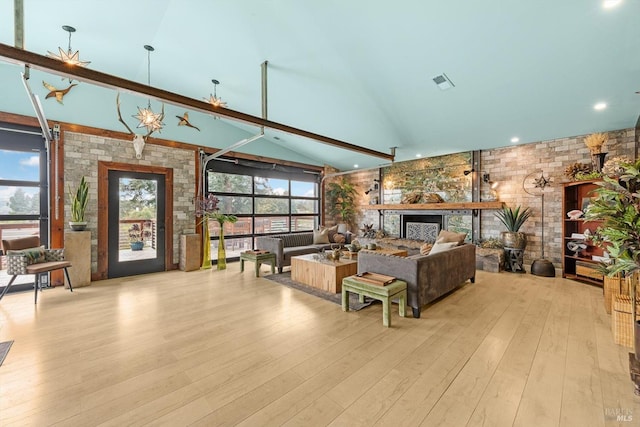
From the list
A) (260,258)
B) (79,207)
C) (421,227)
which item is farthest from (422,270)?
(79,207)

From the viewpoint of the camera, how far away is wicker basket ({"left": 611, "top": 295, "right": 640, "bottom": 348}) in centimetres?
244

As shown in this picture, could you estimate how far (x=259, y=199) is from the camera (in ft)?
23.9

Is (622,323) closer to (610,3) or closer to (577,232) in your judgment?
(610,3)

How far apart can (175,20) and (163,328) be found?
148 inches

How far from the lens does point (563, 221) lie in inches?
186

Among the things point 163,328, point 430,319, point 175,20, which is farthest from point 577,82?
point 163,328

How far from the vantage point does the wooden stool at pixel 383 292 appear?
9.48 feet

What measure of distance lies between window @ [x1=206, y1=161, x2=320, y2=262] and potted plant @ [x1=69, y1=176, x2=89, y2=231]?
2.31m

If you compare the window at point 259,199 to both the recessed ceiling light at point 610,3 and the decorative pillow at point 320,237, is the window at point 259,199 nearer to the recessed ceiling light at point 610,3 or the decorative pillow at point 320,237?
the decorative pillow at point 320,237

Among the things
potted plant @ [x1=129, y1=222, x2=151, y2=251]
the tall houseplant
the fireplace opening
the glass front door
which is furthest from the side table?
potted plant @ [x1=129, y1=222, x2=151, y2=251]

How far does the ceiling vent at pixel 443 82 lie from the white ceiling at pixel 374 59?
0.07 metres

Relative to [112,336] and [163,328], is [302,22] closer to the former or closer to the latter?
[163,328]

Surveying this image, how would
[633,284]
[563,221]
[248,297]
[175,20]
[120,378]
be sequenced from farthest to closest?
[563,221]
[248,297]
[175,20]
[633,284]
[120,378]

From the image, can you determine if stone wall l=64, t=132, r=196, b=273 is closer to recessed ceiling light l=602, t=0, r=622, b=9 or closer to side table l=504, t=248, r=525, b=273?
recessed ceiling light l=602, t=0, r=622, b=9
